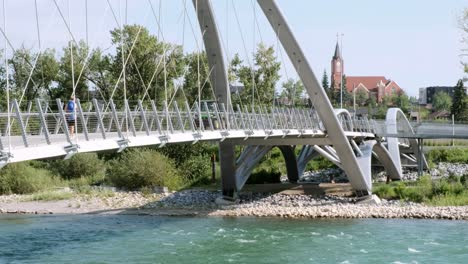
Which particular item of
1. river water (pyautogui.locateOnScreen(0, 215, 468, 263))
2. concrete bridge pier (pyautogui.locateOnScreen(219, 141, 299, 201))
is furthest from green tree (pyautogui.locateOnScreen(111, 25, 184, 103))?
river water (pyautogui.locateOnScreen(0, 215, 468, 263))

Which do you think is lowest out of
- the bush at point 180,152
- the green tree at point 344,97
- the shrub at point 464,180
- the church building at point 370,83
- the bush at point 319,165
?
the shrub at point 464,180

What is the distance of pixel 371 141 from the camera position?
52031 millimetres

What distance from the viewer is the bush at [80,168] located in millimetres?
55906

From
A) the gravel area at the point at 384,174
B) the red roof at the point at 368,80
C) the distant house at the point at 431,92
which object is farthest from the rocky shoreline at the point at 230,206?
the distant house at the point at 431,92

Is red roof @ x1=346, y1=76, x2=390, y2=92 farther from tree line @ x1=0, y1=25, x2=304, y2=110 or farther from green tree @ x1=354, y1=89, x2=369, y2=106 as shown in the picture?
tree line @ x1=0, y1=25, x2=304, y2=110

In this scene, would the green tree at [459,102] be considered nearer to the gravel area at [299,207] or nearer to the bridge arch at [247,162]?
the gravel area at [299,207]

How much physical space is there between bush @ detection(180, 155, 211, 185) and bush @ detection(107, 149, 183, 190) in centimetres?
232

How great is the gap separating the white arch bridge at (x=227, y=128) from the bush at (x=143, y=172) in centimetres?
780

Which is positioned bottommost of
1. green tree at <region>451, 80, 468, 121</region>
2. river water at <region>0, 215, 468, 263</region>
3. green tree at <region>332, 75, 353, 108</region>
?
river water at <region>0, 215, 468, 263</region>

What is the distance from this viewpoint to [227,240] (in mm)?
30531

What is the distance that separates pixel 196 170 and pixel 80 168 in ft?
27.8

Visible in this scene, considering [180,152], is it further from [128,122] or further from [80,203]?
[128,122]

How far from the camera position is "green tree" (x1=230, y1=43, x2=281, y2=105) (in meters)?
70.5

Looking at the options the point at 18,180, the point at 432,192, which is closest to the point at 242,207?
the point at 432,192
